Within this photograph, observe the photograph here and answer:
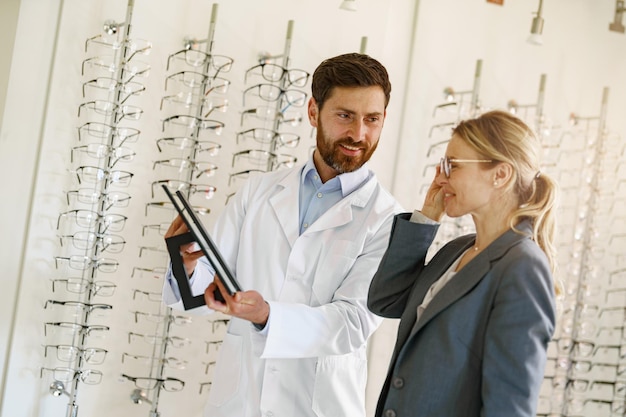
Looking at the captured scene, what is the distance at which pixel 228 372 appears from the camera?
2.75m

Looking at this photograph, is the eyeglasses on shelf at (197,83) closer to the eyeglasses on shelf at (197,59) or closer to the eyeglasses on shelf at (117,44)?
the eyeglasses on shelf at (197,59)

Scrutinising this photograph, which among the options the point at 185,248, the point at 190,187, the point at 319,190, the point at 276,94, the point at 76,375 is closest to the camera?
the point at 185,248

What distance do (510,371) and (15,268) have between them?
302 cm

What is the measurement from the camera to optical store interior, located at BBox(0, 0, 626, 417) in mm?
4191

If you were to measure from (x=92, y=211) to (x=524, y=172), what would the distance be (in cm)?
270

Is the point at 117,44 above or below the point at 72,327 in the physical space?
above

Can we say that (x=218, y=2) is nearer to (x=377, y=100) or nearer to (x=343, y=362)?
(x=377, y=100)

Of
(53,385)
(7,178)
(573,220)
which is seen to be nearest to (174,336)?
(53,385)

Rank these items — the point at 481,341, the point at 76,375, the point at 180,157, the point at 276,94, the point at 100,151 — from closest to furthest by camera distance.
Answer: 1. the point at 481,341
2. the point at 76,375
3. the point at 100,151
4. the point at 180,157
5. the point at 276,94

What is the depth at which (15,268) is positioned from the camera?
4.18m

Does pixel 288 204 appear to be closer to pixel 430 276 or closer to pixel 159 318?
pixel 430 276

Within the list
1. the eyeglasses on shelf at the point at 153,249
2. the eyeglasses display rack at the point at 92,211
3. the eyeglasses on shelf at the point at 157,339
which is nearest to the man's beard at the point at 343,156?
the eyeglasses display rack at the point at 92,211

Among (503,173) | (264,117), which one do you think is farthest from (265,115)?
(503,173)

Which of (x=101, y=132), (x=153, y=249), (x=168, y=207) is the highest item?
(x=101, y=132)
